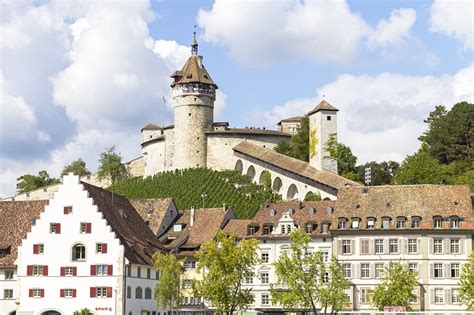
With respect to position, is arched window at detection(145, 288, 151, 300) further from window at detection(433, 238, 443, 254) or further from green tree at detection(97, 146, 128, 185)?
green tree at detection(97, 146, 128, 185)

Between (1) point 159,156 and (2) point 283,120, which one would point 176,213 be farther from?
(2) point 283,120

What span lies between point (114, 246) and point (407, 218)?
83.7 ft

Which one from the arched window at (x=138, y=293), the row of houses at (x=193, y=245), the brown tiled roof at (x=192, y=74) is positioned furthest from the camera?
the brown tiled roof at (x=192, y=74)

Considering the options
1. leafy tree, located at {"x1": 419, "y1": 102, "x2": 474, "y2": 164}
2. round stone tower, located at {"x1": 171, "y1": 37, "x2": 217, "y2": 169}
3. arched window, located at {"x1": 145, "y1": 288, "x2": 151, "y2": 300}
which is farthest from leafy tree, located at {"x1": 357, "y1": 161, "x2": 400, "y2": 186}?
arched window, located at {"x1": 145, "y1": 288, "x2": 151, "y2": 300}

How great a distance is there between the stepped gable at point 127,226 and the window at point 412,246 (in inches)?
880

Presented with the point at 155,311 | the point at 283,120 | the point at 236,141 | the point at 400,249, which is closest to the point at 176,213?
the point at 155,311

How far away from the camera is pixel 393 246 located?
87812mm

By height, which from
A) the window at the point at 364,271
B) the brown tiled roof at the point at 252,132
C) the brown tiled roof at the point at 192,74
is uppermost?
the brown tiled roof at the point at 192,74

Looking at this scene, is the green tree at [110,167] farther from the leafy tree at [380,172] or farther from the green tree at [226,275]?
the green tree at [226,275]

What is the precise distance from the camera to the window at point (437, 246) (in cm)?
8694

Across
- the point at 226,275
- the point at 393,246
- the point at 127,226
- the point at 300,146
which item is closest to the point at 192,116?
the point at 300,146

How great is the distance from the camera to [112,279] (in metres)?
82.1

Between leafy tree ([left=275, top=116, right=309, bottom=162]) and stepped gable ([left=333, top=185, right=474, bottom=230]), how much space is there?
5859 cm

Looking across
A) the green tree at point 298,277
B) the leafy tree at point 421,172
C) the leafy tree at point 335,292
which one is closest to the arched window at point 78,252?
the green tree at point 298,277
